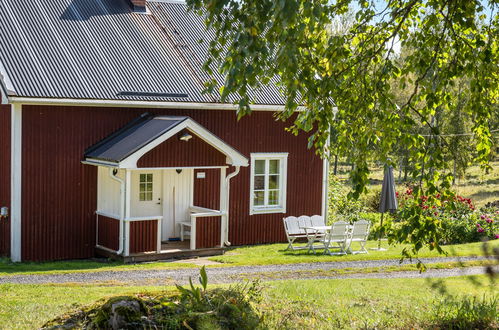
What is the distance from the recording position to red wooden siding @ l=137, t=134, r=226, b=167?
16.5 m

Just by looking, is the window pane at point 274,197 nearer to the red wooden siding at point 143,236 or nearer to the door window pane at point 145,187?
the door window pane at point 145,187

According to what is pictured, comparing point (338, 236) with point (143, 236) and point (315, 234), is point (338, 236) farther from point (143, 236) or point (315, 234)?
point (143, 236)

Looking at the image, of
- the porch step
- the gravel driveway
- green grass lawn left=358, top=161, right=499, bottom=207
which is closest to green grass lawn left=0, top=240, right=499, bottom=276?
the porch step

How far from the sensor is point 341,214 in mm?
24859

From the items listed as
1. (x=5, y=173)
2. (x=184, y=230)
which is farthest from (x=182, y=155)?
(x=5, y=173)

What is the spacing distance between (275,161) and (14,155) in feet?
23.7

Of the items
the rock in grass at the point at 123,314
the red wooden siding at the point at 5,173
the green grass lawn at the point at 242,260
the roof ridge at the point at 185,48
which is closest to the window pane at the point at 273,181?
the green grass lawn at the point at 242,260

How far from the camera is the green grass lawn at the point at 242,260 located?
1535 cm

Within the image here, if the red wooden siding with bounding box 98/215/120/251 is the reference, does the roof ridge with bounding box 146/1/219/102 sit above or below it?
above

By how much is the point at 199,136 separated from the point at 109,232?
307cm

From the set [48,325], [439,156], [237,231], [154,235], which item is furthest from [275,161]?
[48,325]

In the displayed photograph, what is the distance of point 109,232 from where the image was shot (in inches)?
670

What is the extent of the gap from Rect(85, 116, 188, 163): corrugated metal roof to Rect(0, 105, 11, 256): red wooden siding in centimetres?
182

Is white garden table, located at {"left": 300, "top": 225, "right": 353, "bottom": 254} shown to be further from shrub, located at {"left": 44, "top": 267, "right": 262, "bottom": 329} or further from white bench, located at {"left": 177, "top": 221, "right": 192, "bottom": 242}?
shrub, located at {"left": 44, "top": 267, "right": 262, "bottom": 329}
